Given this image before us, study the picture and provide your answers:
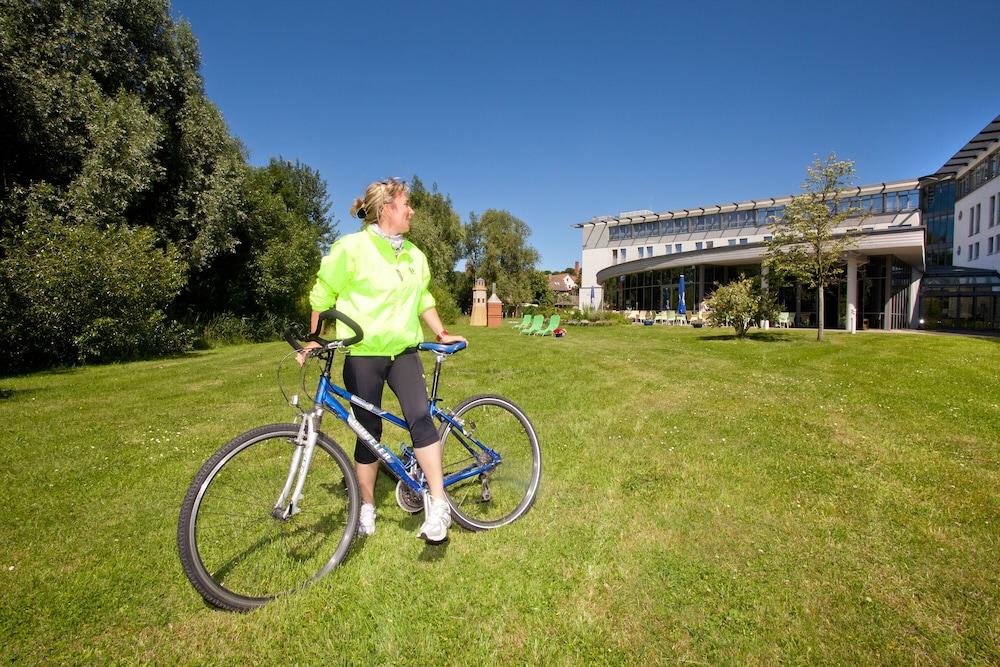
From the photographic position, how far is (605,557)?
127 inches

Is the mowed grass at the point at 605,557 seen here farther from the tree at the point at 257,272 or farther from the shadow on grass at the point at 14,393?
the tree at the point at 257,272

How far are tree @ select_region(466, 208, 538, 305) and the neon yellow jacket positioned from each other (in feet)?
179

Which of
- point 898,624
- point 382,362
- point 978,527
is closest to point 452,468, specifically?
point 382,362

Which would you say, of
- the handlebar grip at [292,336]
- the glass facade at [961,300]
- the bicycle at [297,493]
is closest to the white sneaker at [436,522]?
the bicycle at [297,493]

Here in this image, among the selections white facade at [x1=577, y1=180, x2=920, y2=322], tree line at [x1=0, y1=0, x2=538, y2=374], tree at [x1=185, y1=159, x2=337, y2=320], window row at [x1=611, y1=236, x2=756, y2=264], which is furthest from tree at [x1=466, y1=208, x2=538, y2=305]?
tree line at [x1=0, y1=0, x2=538, y2=374]

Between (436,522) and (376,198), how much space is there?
1922 millimetres

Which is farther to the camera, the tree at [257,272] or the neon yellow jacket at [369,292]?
the tree at [257,272]

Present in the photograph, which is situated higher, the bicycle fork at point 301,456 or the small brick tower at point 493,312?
the small brick tower at point 493,312

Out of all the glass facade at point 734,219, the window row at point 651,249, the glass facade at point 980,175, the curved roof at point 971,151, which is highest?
the curved roof at point 971,151

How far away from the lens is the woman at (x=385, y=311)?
9.75 ft

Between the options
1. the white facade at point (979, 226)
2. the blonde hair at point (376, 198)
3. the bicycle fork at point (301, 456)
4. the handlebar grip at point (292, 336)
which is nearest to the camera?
the bicycle fork at point (301, 456)

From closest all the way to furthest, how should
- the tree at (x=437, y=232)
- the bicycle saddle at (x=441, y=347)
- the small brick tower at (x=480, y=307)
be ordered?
the bicycle saddle at (x=441, y=347) → the small brick tower at (x=480, y=307) → the tree at (x=437, y=232)

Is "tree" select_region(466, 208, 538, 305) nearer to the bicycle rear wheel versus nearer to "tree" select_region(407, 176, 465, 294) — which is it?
"tree" select_region(407, 176, 465, 294)

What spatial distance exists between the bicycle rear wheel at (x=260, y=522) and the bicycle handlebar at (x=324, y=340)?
1.63 feet
